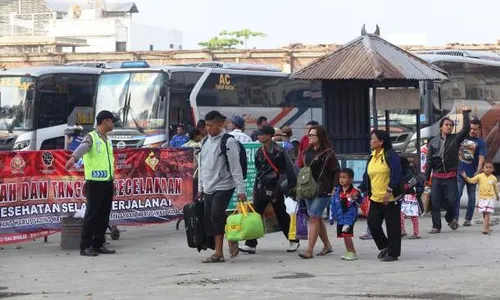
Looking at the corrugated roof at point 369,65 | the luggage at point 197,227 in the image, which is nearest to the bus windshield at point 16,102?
the corrugated roof at point 369,65

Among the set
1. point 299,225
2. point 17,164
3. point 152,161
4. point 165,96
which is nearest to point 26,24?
point 165,96

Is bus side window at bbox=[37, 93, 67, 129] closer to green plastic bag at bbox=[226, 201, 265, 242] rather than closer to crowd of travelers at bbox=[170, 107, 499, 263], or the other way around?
crowd of travelers at bbox=[170, 107, 499, 263]

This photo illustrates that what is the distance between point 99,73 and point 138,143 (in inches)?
144

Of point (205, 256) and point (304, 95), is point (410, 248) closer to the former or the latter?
point (205, 256)

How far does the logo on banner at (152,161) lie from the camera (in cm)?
1680

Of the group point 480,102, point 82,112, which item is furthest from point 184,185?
point 480,102

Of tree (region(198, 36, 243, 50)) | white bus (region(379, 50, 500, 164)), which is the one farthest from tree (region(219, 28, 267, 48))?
white bus (region(379, 50, 500, 164))

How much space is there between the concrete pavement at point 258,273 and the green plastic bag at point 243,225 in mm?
341

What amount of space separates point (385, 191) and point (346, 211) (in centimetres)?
53

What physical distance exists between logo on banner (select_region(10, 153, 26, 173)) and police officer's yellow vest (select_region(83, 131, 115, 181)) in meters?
1.33

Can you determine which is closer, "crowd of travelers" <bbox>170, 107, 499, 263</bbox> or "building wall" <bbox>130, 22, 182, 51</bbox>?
"crowd of travelers" <bbox>170, 107, 499, 263</bbox>

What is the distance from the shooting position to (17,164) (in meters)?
14.8

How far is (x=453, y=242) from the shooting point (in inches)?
586

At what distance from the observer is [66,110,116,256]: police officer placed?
545 inches
